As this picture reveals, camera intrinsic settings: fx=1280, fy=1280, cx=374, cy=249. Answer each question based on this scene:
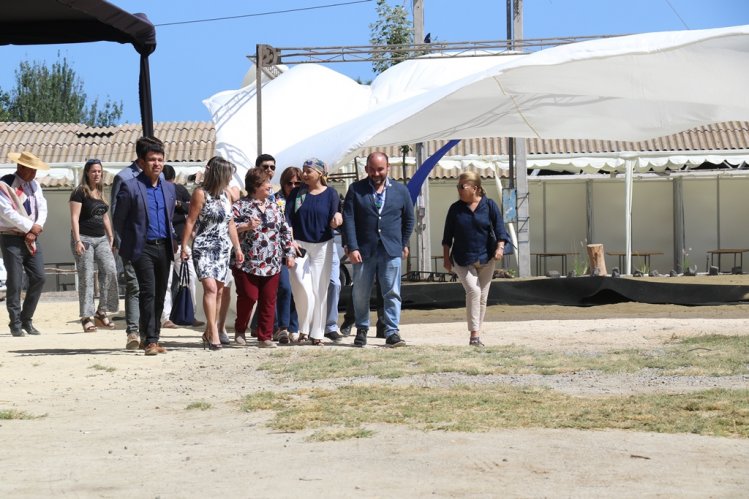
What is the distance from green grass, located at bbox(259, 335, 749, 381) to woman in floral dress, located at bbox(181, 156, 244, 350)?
2.74ft

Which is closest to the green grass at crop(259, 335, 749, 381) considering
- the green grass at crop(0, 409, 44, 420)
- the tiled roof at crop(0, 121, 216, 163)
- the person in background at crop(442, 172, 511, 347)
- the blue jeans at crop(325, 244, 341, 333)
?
the person in background at crop(442, 172, 511, 347)

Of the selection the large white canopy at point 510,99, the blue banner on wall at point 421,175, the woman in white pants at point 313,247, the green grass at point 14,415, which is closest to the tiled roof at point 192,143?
the blue banner on wall at point 421,175

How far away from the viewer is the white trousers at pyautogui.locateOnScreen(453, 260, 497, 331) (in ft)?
36.1

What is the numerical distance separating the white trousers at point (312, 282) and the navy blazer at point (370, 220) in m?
0.49

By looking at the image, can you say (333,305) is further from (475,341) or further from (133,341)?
(133,341)

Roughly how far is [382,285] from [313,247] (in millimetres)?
784

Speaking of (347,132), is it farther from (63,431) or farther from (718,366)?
(63,431)

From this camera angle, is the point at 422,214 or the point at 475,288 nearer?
the point at 475,288

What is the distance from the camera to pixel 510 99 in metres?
17.1

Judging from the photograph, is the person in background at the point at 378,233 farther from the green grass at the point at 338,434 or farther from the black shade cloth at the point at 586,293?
the green grass at the point at 338,434

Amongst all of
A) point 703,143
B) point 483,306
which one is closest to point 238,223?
point 483,306

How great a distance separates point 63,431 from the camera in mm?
6414

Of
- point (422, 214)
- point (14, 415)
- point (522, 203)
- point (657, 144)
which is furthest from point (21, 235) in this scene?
point (657, 144)

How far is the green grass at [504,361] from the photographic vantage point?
28.2 feet
